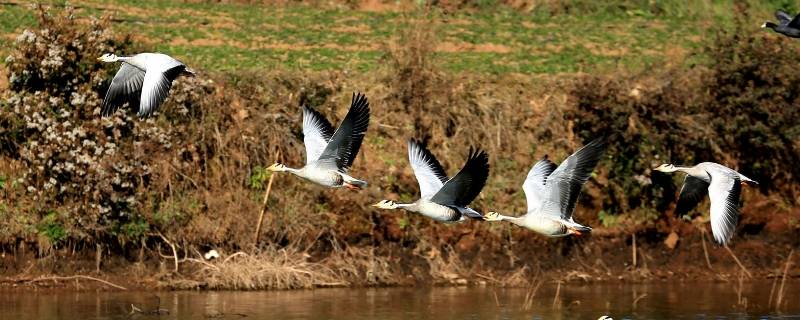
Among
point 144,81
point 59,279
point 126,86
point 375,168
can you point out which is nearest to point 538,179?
point 144,81

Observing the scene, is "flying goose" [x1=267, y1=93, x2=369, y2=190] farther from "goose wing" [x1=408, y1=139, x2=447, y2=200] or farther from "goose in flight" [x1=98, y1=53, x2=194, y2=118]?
"goose in flight" [x1=98, y1=53, x2=194, y2=118]

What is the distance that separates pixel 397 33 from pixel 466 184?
36.0 ft

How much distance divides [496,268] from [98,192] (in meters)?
6.61

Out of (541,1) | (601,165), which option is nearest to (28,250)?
(601,165)

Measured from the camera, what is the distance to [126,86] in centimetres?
2209

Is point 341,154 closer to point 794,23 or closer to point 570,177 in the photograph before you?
point 570,177

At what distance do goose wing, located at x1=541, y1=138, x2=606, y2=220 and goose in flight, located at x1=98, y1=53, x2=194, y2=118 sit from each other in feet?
15.9

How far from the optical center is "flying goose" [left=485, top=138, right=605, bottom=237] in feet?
65.4

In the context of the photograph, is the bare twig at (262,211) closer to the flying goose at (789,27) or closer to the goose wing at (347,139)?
the goose wing at (347,139)

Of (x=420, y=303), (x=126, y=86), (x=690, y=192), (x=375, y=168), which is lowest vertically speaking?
(x=420, y=303)

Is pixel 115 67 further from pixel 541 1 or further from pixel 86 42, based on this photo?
pixel 541 1

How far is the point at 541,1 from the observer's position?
39.7m

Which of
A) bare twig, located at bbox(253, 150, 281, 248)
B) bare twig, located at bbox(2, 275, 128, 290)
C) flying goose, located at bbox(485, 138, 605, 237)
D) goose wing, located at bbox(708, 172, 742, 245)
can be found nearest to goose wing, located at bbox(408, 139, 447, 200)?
flying goose, located at bbox(485, 138, 605, 237)

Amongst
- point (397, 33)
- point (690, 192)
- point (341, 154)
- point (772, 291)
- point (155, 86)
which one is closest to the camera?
point (341, 154)
